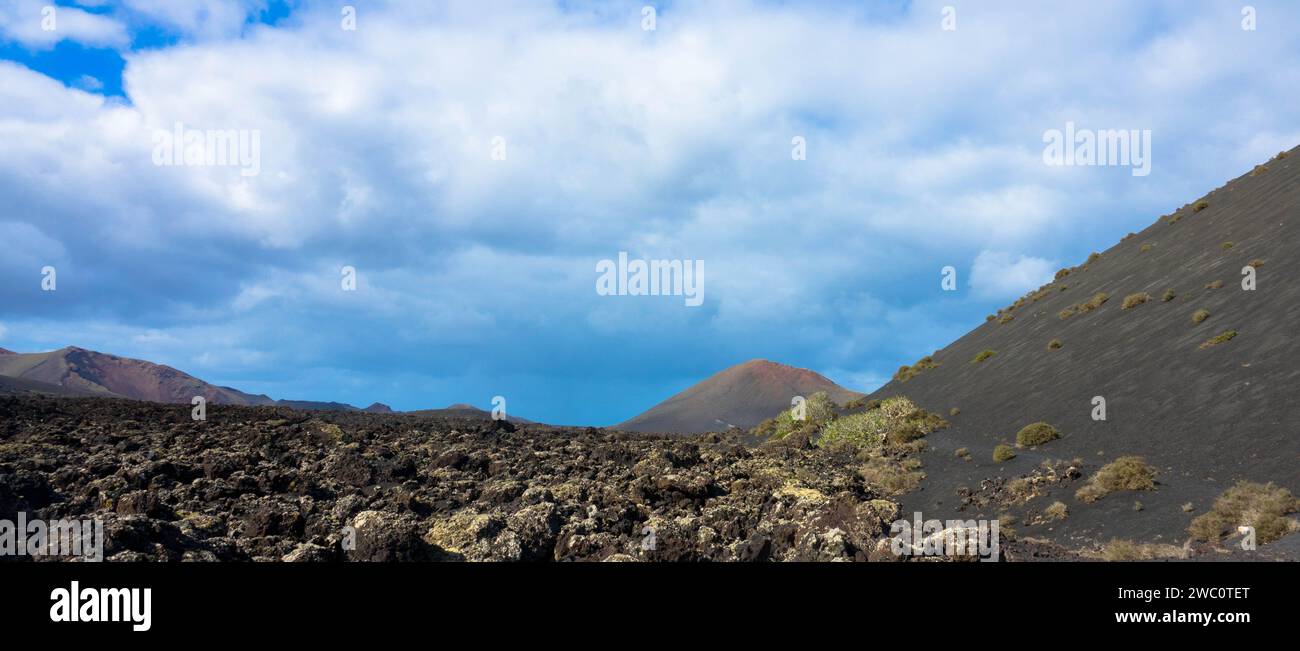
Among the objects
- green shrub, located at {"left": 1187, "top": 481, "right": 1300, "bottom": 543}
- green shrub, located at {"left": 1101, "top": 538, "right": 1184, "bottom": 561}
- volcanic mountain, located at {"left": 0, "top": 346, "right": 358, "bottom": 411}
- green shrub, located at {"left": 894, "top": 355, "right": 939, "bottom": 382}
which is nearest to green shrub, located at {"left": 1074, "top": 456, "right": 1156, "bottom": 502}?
green shrub, located at {"left": 1187, "top": 481, "right": 1300, "bottom": 543}

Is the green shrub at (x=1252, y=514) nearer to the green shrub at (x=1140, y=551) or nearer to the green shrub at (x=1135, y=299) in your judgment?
the green shrub at (x=1140, y=551)

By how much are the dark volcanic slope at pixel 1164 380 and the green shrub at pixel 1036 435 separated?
17.7 inches

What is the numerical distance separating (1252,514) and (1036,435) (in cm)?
1240

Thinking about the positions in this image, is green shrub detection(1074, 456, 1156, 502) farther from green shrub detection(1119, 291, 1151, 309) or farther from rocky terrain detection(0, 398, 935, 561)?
green shrub detection(1119, 291, 1151, 309)

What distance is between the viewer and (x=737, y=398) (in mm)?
139250

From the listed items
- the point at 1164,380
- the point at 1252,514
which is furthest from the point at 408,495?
the point at 1164,380

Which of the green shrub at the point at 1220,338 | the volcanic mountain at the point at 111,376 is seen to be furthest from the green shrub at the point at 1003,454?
the volcanic mountain at the point at 111,376

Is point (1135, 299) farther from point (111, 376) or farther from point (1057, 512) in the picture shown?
point (111, 376)

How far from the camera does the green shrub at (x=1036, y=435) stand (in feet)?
87.2

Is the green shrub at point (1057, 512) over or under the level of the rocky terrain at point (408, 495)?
under

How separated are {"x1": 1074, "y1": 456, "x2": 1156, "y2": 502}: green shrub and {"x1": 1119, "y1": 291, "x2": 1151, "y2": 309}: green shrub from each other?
20.2 metres

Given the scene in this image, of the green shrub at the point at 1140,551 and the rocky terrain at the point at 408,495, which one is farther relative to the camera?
the green shrub at the point at 1140,551

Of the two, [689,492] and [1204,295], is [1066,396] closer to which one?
[1204,295]
